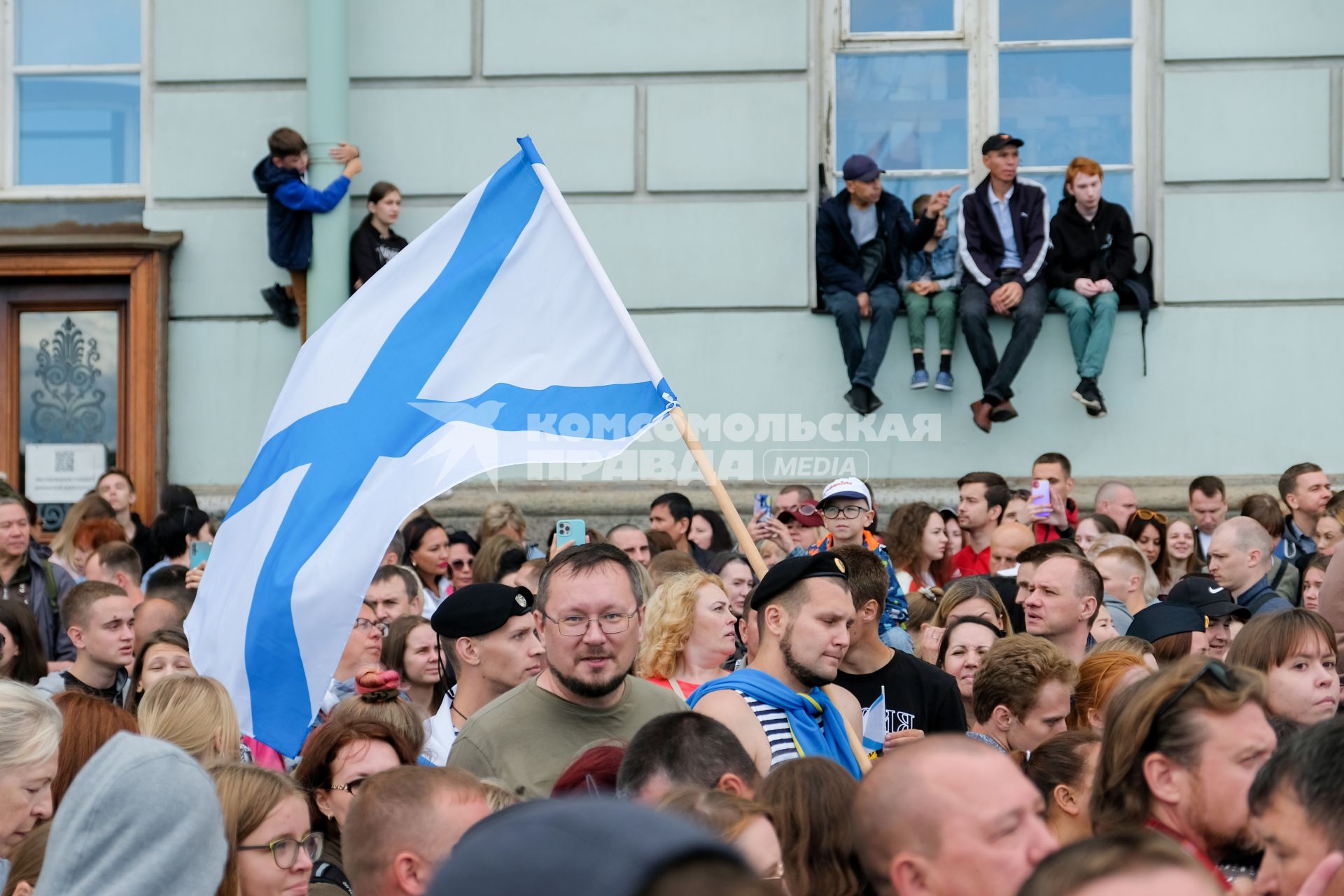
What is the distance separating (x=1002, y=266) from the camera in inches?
416

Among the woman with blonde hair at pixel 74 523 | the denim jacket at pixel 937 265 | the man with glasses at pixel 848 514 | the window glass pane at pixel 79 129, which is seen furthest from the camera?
the window glass pane at pixel 79 129

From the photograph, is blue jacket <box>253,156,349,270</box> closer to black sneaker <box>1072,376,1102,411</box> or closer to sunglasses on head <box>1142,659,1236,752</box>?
black sneaker <box>1072,376,1102,411</box>

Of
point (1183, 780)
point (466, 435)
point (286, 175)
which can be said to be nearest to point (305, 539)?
point (466, 435)

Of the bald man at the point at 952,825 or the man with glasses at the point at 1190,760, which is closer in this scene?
the bald man at the point at 952,825

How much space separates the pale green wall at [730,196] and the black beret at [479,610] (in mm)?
4954

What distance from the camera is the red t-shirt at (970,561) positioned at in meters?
9.22

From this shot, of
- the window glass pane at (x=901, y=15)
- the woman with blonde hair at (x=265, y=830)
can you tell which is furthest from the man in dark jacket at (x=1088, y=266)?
the woman with blonde hair at (x=265, y=830)

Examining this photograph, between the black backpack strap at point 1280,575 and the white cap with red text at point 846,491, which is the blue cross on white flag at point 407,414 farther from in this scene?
the black backpack strap at point 1280,575

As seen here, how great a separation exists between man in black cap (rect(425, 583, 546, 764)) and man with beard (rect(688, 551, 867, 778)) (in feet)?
2.36

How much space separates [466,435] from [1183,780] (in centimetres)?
317

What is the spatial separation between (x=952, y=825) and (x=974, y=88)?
9019 mm

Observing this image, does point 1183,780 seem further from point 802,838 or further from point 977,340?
point 977,340

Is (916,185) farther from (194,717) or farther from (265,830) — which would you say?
(265,830)

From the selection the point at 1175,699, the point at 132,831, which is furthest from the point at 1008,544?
the point at 132,831
